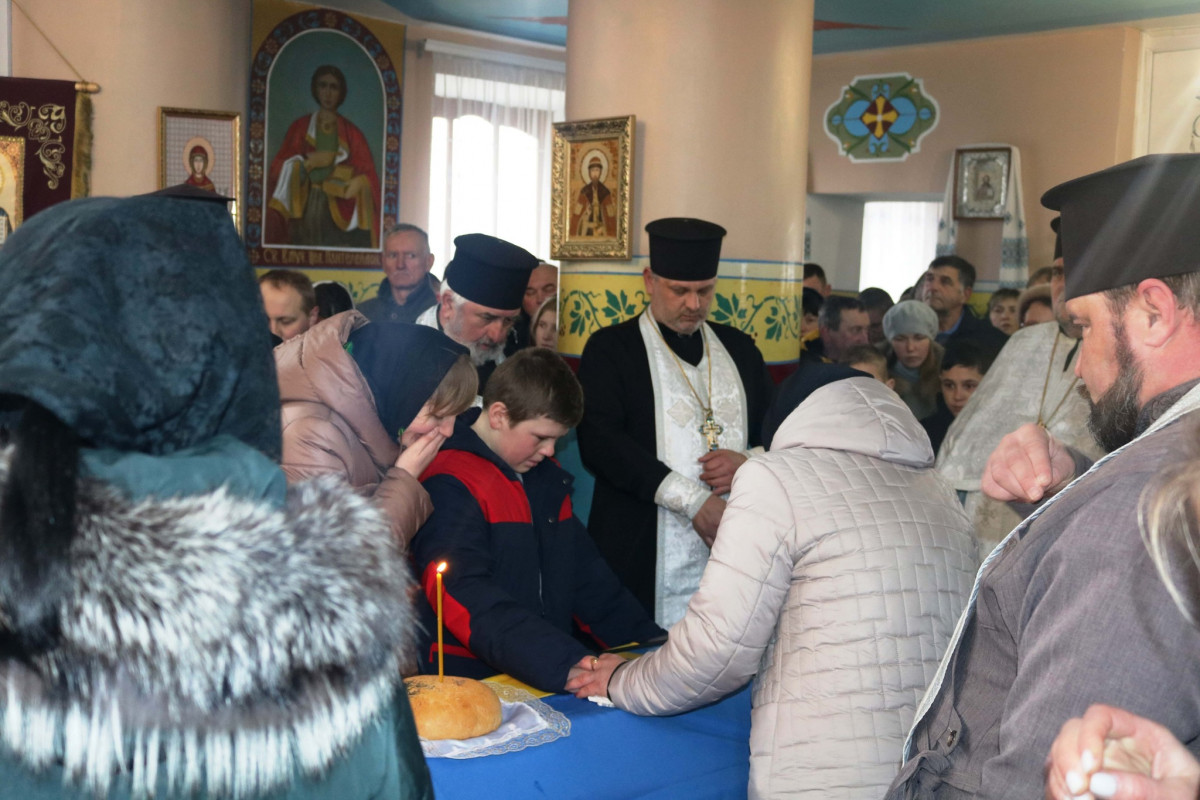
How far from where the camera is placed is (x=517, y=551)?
9.03 feet

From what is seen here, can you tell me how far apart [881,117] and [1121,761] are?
9.46 m

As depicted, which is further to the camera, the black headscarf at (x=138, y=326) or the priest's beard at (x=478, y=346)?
the priest's beard at (x=478, y=346)

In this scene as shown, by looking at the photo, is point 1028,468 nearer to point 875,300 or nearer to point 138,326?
point 138,326

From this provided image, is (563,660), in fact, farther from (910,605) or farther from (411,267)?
(411,267)

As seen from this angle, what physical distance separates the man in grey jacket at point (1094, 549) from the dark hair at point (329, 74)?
7.42 m

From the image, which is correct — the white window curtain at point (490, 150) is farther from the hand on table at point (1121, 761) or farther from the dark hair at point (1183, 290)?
the hand on table at point (1121, 761)

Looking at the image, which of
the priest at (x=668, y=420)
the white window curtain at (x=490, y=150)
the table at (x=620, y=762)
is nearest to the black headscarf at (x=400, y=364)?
the table at (x=620, y=762)

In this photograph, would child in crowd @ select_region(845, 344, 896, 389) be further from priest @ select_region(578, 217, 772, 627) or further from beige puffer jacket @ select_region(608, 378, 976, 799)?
beige puffer jacket @ select_region(608, 378, 976, 799)

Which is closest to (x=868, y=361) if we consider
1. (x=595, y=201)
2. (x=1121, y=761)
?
(x=595, y=201)

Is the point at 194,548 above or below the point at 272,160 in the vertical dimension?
below

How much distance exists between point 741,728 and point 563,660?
40 cm

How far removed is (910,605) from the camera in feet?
6.70

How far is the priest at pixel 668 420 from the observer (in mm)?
3793

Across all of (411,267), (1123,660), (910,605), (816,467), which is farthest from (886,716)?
(411,267)
